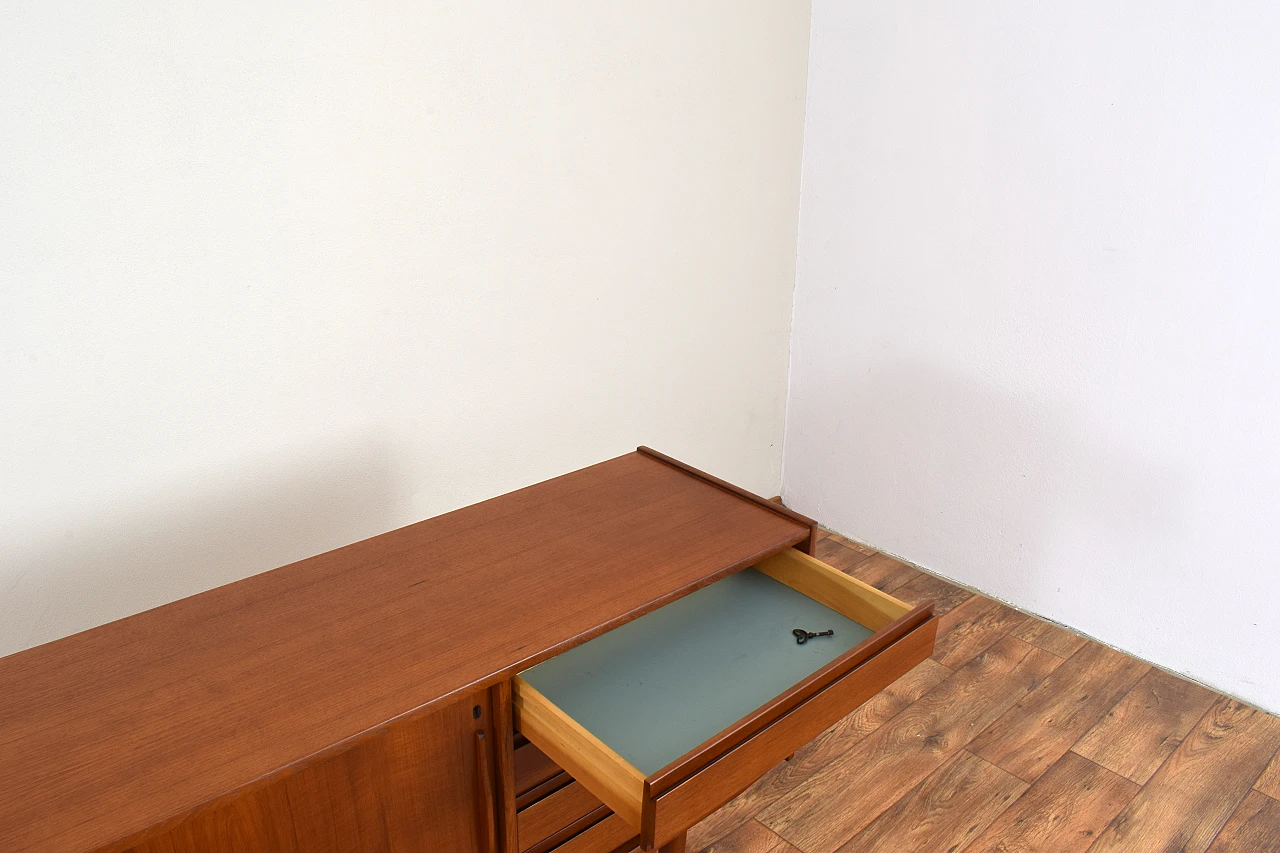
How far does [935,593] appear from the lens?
2.43 meters

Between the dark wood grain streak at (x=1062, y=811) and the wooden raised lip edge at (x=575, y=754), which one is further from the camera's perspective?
the dark wood grain streak at (x=1062, y=811)

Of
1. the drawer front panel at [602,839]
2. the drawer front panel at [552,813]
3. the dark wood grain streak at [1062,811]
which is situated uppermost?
the drawer front panel at [552,813]

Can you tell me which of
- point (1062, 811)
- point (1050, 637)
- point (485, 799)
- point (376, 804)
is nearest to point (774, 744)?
point (485, 799)

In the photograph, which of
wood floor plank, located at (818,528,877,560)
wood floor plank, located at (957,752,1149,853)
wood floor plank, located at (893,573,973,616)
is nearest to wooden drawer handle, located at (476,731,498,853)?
wood floor plank, located at (957,752,1149,853)

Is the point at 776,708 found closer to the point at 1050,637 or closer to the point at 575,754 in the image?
the point at 575,754

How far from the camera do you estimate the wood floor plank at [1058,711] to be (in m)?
1.84

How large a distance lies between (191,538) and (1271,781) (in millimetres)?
2144

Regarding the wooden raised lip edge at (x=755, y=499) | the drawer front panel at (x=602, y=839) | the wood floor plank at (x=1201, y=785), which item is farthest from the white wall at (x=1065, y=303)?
the drawer front panel at (x=602, y=839)

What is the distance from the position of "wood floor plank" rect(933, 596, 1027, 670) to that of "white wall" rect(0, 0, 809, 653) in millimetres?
883

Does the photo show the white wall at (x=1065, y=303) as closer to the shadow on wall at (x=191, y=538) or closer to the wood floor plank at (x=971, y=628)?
the wood floor plank at (x=971, y=628)

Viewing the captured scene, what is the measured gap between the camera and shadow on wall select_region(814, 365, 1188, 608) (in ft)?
6.88

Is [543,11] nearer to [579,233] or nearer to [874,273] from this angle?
[579,233]

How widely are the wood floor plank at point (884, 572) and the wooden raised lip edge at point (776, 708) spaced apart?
1.15 metres

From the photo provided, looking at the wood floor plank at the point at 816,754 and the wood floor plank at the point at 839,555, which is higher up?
the wood floor plank at the point at 839,555
